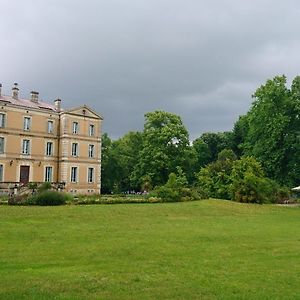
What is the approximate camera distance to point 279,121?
4059 cm

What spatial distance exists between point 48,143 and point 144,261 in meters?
41.4

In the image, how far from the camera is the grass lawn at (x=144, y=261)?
7406mm

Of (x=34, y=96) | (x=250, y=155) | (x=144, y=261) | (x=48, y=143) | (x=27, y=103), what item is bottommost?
(x=144, y=261)

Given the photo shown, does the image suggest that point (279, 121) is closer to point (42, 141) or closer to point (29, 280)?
point (42, 141)

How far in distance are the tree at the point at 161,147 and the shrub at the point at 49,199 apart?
90.0ft

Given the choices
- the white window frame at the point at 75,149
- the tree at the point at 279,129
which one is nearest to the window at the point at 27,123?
the white window frame at the point at 75,149

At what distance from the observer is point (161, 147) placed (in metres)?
55.4

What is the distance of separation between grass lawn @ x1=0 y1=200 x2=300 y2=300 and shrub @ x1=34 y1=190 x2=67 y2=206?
25.3 ft

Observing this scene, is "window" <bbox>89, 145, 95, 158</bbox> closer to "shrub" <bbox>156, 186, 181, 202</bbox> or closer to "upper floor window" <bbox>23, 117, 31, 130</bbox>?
"upper floor window" <bbox>23, 117, 31, 130</bbox>

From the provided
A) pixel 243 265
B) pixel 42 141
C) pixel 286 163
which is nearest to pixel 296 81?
pixel 286 163

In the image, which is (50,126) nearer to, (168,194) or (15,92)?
(15,92)

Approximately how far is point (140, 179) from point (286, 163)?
20528mm

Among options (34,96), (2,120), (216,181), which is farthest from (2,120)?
(216,181)

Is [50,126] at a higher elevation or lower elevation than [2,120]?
higher
